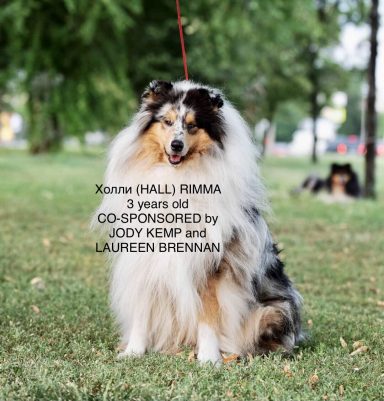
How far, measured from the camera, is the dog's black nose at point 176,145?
3.85 m

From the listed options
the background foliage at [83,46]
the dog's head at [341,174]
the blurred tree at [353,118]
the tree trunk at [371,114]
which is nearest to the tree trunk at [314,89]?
the tree trunk at [371,114]

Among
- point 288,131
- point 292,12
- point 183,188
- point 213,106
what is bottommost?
point 288,131

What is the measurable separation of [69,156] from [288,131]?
53.2 metres

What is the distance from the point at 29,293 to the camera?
18.9 ft

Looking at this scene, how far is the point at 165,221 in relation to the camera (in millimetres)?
4008

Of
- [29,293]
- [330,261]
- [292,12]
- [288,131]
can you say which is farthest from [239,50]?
[288,131]

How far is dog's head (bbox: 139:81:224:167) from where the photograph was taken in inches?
154

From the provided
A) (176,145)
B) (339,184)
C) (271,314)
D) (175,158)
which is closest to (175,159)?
(175,158)

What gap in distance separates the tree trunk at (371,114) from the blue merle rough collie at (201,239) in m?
10.8

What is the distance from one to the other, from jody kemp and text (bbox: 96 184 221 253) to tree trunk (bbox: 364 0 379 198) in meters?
11.1

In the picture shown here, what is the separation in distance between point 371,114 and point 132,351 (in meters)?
11.5

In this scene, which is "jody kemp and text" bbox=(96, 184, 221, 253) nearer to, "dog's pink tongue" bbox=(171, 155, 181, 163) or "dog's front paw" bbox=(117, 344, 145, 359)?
"dog's pink tongue" bbox=(171, 155, 181, 163)

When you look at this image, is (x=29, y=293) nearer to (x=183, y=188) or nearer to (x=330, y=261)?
(x=183, y=188)

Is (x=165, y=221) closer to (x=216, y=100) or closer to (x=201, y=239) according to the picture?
(x=201, y=239)
